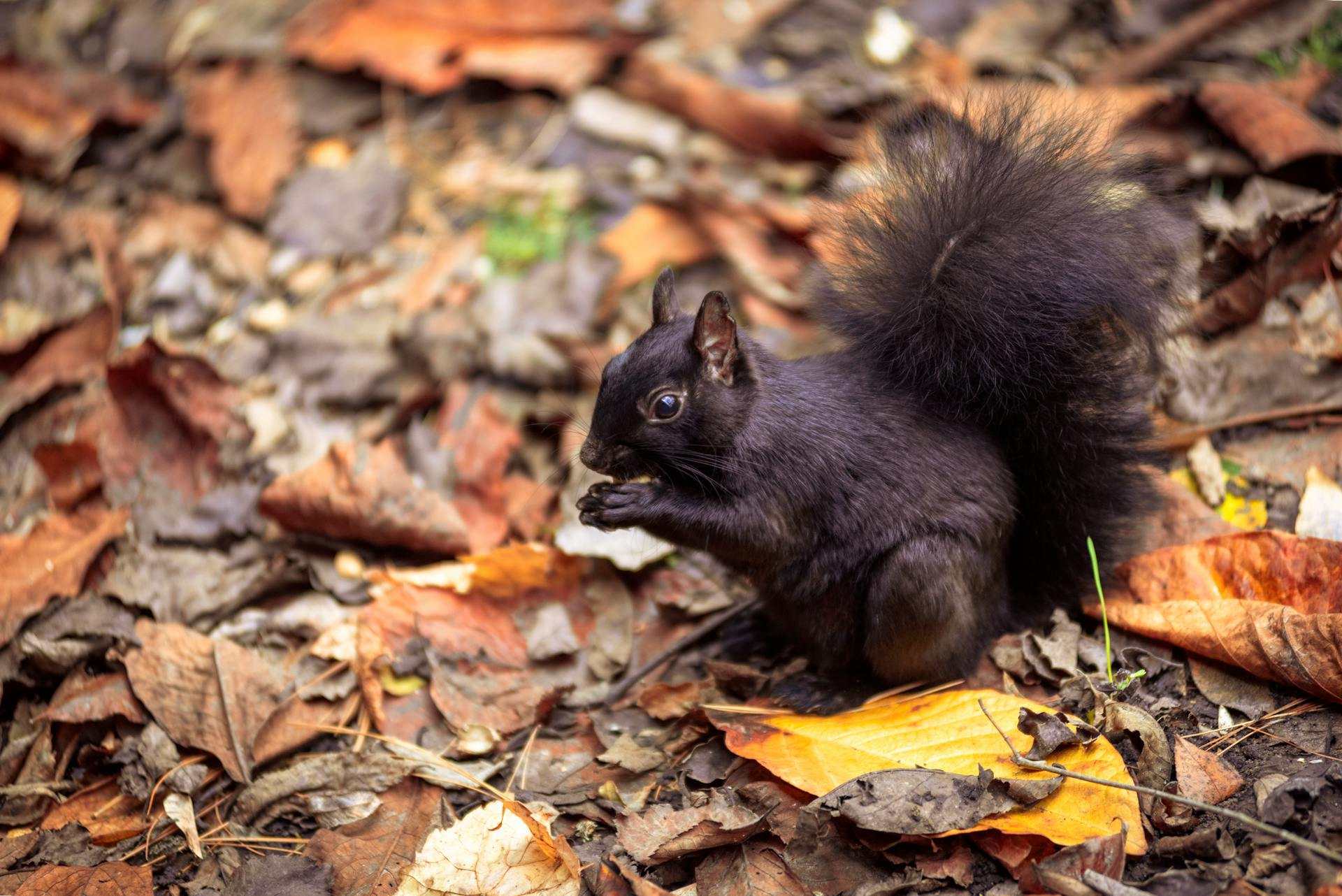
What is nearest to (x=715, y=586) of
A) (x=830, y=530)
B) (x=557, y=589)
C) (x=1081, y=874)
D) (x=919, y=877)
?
(x=557, y=589)

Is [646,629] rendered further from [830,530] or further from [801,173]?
[801,173]

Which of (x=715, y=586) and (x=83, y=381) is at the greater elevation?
(x=83, y=381)

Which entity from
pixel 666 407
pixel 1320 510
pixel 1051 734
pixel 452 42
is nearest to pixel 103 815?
pixel 666 407

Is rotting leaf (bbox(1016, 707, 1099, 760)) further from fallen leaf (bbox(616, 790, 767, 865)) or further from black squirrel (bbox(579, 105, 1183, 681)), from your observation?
fallen leaf (bbox(616, 790, 767, 865))

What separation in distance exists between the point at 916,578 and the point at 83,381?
3.22 meters

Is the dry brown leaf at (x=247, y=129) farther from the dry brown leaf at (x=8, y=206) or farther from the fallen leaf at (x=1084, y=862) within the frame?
the fallen leaf at (x=1084, y=862)

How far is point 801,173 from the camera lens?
4871 millimetres

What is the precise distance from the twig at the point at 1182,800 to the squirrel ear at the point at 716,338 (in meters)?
1.16

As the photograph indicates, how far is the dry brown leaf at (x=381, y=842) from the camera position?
8.77 feet

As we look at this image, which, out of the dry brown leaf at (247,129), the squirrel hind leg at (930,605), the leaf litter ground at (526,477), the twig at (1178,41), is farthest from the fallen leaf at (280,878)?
the twig at (1178,41)

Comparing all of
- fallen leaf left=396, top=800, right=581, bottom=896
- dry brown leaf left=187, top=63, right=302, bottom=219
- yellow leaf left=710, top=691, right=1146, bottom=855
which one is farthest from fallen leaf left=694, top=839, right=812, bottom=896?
dry brown leaf left=187, top=63, right=302, bottom=219

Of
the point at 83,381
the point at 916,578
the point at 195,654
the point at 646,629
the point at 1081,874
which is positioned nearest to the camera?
the point at 1081,874

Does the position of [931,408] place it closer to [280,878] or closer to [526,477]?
[526,477]

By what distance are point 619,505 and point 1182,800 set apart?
4.86ft
